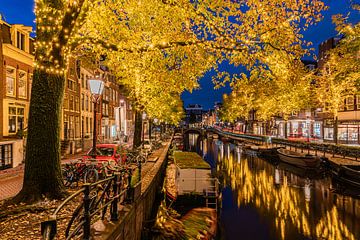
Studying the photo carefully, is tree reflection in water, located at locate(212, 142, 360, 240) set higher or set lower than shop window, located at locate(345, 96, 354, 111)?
lower

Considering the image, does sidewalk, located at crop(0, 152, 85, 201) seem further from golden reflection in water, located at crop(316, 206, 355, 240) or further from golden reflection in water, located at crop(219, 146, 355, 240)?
golden reflection in water, located at crop(316, 206, 355, 240)

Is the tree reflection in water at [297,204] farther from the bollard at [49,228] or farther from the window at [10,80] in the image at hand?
the window at [10,80]

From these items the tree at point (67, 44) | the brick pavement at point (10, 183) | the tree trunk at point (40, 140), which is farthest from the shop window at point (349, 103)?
the tree trunk at point (40, 140)

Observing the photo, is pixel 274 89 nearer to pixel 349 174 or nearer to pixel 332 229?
pixel 349 174

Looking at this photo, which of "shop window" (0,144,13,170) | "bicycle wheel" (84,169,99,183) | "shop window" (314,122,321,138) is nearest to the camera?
"bicycle wheel" (84,169,99,183)

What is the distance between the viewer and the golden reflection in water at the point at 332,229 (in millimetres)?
14273

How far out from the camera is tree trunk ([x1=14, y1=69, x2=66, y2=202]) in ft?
27.2

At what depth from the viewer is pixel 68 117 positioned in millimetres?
32531

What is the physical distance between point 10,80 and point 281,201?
21287 mm

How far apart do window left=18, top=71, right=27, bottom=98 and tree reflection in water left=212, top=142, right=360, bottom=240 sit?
18317 mm

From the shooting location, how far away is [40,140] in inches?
327

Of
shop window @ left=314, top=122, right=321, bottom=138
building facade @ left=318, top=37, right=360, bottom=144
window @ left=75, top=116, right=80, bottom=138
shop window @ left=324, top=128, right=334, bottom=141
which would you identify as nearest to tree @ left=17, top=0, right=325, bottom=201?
window @ left=75, top=116, right=80, bottom=138

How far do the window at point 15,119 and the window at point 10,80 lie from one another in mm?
1150

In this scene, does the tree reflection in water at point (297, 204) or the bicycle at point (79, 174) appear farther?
the tree reflection in water at point (297, 204)
